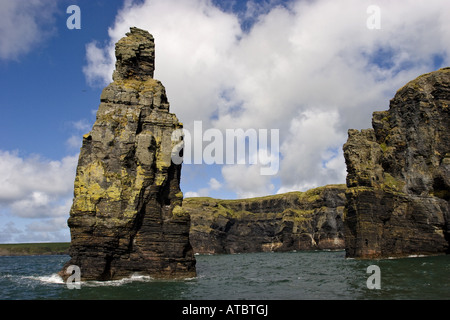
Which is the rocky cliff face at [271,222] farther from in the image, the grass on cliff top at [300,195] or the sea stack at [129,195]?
the sea stack at [129,195]

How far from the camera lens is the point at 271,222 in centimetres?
18312

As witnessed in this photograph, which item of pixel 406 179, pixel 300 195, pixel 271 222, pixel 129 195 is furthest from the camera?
pixel 271 222

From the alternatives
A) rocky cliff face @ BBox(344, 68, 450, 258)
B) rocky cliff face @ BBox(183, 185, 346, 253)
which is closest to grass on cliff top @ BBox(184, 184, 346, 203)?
rocky cliff face @ BBox(183, 185, 346, 253)

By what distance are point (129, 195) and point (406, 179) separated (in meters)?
63.6

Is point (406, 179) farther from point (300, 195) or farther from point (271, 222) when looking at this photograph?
point (271, 222)

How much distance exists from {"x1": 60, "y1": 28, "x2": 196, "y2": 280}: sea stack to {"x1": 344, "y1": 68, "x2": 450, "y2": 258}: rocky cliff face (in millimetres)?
44991

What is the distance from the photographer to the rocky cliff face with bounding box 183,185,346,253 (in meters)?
156

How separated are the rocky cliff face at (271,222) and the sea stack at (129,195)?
130 metres

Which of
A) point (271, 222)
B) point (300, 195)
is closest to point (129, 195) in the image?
point (300, 195)

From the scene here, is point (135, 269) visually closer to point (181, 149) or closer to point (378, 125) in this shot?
point (181, 149)

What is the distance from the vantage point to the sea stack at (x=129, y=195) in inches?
1287

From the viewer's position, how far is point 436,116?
246 feet

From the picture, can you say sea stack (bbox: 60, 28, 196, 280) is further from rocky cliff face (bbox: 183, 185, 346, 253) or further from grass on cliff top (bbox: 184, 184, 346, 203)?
grass on cliff top (bbox: 184, 184, 346, 203)
